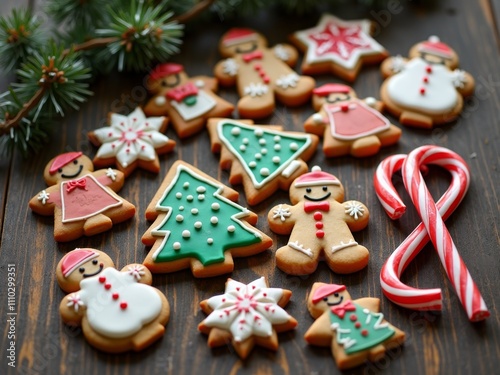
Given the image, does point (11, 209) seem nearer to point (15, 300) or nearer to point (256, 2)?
point (15, 300)

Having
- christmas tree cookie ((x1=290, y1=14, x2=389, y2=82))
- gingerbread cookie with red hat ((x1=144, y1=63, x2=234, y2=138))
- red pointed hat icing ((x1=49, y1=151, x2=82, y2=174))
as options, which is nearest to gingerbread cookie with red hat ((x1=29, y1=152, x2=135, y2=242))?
red pointed hat icing ((x1=49, y1=151, x2=82, y2=174))

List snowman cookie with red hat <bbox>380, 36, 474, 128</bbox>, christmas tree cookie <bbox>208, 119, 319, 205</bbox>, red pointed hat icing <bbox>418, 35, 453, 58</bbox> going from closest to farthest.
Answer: christmas tree cookie <bbox>208, 119, 319, 205</bbox> < snowman cookie with red hat <bbox>380, 36, 474, 128</bbox> < red pointed hat icing <bbox>418, 35, 453, 58</bbox>

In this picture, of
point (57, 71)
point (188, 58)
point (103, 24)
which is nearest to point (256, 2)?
point (188, 58)

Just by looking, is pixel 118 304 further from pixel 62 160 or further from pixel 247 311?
pixel 62 160

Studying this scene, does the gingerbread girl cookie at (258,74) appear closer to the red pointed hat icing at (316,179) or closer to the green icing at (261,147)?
the green icing at (261,147)

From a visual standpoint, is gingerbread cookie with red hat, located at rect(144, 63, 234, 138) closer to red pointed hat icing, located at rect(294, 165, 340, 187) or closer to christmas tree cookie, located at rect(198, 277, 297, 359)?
red pointed hat icing, located at rect(294, 165, 340, 187)

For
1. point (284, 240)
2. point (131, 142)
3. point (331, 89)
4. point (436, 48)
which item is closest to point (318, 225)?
point (284, 240)
